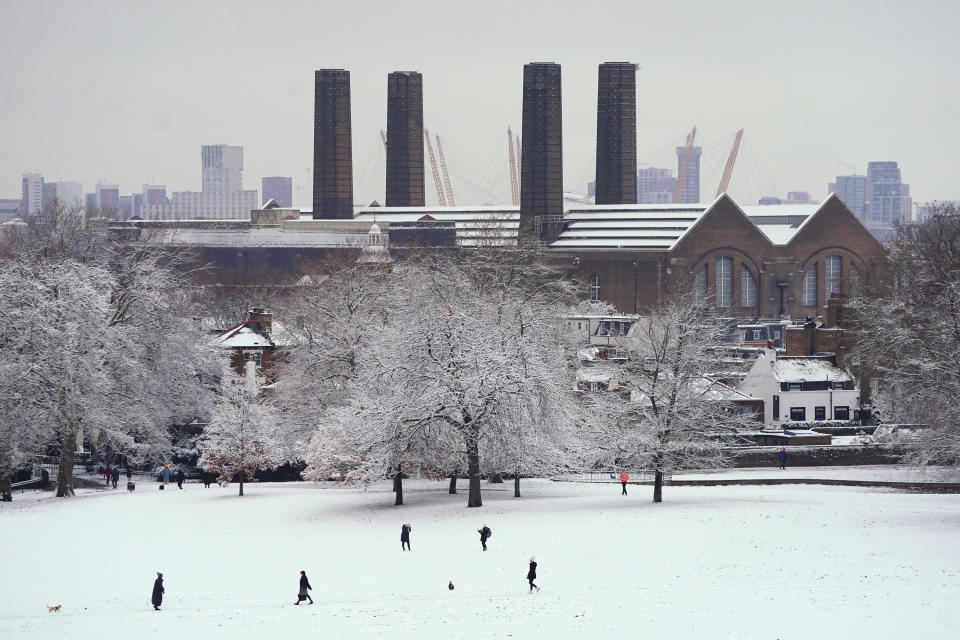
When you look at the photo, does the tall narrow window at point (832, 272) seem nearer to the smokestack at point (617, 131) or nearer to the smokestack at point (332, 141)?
the smokestack at point (617, 131)

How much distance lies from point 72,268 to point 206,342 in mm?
16065

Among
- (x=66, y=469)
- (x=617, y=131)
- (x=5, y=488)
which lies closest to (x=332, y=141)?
(x=617, y=131)

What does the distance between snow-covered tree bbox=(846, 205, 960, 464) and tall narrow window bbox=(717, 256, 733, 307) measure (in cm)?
2956

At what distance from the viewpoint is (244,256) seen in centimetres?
15612

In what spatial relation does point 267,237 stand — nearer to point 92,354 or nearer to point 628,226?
point 628,226

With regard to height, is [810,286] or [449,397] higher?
[810,286]

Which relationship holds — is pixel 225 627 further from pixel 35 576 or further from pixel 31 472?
pixel 31 472

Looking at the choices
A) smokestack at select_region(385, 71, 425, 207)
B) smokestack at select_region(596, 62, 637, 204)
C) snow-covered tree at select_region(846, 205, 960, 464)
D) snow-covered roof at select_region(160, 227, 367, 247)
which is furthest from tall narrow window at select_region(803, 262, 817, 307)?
smokestack at select_region(385, 71, 425, 207)

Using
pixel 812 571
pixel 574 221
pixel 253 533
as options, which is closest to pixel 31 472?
pixel 253 533

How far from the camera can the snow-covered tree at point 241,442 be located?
194 ft

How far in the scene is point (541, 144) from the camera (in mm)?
142875

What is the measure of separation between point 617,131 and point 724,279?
26.8 metres

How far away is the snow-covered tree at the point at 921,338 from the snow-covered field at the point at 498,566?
3432 mm

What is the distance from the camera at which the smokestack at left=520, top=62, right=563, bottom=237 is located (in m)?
143
